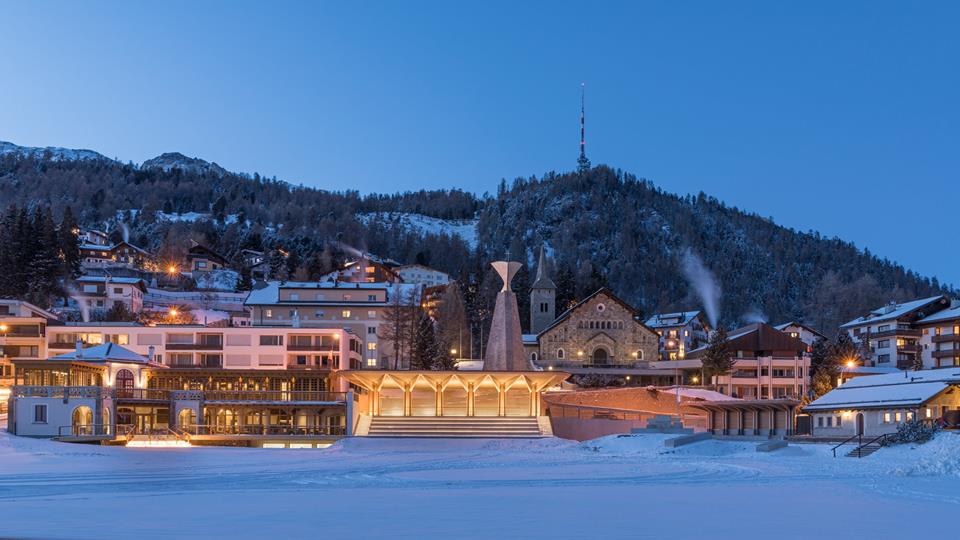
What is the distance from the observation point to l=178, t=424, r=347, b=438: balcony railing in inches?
2117

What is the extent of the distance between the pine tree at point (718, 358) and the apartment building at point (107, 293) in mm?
66397

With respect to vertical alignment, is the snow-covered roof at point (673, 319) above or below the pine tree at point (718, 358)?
above

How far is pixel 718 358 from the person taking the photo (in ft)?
254

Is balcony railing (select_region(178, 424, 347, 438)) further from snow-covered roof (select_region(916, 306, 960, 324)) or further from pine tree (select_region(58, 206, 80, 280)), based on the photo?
pine tree (select_region(58, 206, 80, 280))

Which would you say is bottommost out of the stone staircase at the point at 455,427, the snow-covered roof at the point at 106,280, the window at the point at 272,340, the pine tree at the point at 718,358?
the stone staircase at the point at 455,427

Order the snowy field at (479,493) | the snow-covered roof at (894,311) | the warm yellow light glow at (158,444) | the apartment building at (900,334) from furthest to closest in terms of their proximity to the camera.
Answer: the snow-covered roof at (894,311) < the apartment building at (900,334) < the warm yellow light glow at (158,444) < the snowy field at (479,493)

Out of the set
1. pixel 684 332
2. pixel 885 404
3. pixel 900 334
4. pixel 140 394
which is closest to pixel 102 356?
pixel 140 394

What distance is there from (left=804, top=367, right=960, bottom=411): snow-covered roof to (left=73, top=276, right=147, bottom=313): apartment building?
8440 centimetres

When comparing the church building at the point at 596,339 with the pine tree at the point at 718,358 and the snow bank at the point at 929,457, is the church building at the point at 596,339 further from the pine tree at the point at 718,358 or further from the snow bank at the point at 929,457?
the snow bank at the point at 929,457

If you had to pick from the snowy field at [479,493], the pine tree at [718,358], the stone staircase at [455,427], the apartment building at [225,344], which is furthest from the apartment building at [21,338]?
the pine tree at [718,358]

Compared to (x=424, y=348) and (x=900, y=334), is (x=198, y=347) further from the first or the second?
(x=900, y=334)

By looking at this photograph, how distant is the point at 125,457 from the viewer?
3556 cm

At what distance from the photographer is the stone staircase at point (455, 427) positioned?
5003 centimetres

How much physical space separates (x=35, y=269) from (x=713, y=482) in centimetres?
9287
